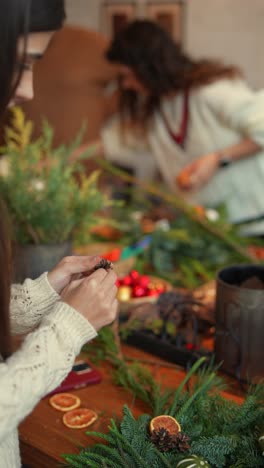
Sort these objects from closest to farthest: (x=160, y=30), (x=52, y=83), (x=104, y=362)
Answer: (x=104, y=362)
(x=160, y=30)
(x=52, y=83)

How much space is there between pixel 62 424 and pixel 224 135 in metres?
1.69

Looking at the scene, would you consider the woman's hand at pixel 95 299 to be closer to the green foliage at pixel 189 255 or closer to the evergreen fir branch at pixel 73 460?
the evergreen fir branch at pixel 73 460

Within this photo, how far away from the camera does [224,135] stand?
8.25 ft

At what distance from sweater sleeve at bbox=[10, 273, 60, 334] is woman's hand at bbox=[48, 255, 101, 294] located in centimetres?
1

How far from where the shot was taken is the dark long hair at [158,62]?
251 cm

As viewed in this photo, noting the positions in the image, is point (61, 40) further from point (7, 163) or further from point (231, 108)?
point (7, 163)

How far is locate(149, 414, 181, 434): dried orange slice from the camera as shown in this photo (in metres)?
0.92

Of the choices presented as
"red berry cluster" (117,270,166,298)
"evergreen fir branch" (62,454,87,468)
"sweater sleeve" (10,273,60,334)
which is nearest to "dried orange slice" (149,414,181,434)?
"evergreen fir branch" (62,454,87,468)

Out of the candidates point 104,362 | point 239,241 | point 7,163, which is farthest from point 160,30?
point 104,362

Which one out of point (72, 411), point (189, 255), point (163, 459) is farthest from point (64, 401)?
point (189, 255)

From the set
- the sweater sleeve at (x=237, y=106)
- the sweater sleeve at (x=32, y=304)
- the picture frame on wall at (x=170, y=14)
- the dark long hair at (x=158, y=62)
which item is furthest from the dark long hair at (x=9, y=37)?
the picture frame on wall at (x=170, y=14)

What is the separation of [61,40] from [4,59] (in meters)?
2.89

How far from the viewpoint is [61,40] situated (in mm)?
3523

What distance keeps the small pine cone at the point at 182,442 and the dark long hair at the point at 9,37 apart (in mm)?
263
